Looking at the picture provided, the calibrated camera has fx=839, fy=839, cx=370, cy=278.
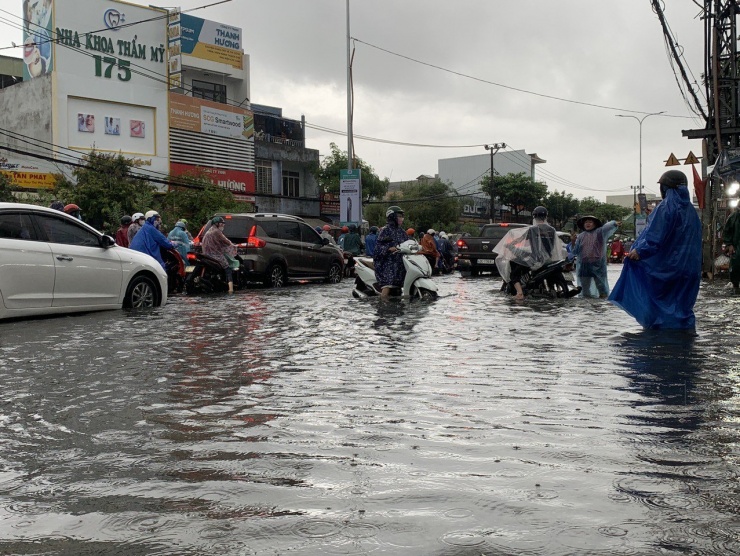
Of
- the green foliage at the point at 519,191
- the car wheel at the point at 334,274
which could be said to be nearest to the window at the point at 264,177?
the car wheel at the point at 334,274

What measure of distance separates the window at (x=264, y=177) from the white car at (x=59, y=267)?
123 ft

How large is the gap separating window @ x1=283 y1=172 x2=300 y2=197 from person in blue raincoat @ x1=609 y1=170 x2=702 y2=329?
147 feet

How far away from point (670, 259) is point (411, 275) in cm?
622

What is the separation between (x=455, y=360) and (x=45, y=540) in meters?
4.86

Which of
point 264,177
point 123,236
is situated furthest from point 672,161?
point 264,177

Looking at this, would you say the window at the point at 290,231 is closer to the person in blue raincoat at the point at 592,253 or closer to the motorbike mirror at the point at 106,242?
the person in blue raincoat at the point at 592,253

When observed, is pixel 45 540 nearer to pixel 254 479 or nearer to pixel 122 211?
pixel 254 479

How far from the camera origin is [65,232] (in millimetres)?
11742

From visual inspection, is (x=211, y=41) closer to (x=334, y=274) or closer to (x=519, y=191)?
(x=334, y=274)

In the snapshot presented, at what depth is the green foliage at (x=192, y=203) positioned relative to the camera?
38.2m

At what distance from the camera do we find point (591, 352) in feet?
25.6

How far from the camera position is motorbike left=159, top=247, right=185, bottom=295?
1716cm

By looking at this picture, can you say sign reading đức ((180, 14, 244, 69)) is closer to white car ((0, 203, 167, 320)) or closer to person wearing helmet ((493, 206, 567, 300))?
person wearing helmet ((493, 206, 567, 300))

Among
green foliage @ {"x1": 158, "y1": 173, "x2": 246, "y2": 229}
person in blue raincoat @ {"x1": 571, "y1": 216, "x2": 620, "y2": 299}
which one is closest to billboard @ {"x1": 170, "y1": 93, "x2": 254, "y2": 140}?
green foliage @ {"x1": 158, "y1": 173, "x2": 246, "y2": 229}
